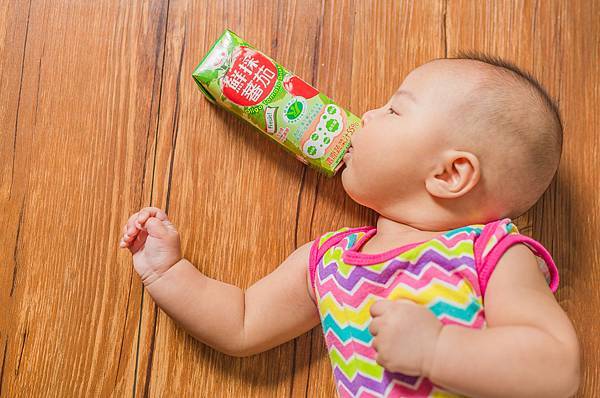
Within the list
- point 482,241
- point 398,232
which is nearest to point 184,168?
point 398,232

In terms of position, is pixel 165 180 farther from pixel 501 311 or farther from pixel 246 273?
pixel 501 311

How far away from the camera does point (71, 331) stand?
88 cm

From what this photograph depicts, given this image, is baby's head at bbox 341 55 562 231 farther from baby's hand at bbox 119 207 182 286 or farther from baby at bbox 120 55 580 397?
baby's hand at bbox 119 207 182 286

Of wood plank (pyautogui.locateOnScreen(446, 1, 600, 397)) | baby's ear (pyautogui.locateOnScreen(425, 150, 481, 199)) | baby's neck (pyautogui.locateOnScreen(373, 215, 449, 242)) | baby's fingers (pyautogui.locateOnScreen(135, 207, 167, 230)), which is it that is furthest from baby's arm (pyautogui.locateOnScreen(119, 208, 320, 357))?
wood plank (pyautogui.locateOnScreen(446, 1, 600, 397))

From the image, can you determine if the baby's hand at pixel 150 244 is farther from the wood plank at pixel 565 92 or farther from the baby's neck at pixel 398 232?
the wood plank at pixel 565 92

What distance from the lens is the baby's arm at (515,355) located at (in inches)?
25.4

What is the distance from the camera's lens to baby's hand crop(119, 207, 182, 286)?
836mm

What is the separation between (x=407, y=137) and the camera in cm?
76

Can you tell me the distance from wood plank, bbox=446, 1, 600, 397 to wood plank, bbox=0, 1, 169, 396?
535 mm

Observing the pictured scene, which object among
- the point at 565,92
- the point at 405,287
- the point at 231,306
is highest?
the point at 565,92

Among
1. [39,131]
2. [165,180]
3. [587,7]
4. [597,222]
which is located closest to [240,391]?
[165,180]

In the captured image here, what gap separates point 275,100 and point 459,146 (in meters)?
0.27

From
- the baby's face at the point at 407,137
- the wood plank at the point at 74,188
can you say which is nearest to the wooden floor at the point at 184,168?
the wood plank at the point at 74,188

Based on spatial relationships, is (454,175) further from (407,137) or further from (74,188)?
(74,188)
